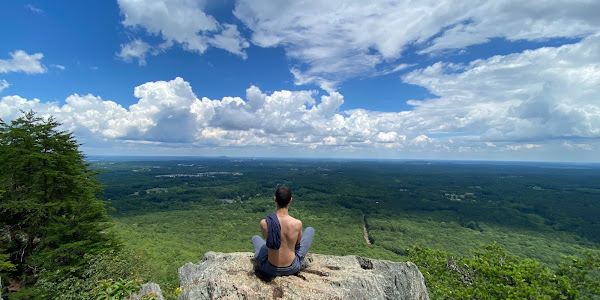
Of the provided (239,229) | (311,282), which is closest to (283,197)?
(311,282)

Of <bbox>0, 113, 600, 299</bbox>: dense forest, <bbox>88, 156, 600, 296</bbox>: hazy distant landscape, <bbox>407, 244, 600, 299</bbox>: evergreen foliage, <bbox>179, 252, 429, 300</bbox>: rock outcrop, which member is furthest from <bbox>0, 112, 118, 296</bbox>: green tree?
<bbox>407, 244, 600, 299</bbox>: evergreen foliage

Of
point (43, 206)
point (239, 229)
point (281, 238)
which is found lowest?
point (239, 229)

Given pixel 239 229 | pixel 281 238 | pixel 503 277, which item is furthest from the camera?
pixel 239 229

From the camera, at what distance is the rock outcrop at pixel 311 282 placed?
19.1ft

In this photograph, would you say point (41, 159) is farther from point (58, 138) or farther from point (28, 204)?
point (28, 204)

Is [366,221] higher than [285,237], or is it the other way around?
[285,237]

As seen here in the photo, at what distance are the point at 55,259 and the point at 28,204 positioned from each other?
4261mm

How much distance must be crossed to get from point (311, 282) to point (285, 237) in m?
1.41

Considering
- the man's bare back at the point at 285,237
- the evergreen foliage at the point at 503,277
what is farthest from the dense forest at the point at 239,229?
the man's bare back at the point at 285,237

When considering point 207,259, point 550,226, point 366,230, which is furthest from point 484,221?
point 207,259

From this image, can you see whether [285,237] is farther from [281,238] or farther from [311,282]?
[311,282]

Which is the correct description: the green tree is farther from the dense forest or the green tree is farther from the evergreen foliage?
the evergreen foliage

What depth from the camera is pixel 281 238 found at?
5.99 m

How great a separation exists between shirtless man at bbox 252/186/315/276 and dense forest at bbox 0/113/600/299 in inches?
148
